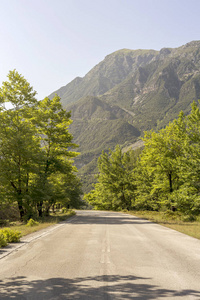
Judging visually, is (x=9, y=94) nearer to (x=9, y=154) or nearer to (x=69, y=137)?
(x=9, y=154)

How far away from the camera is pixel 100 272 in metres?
5.98

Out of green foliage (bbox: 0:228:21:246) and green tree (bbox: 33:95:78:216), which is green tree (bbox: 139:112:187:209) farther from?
green foliage (bbox: 0:228:21:246)

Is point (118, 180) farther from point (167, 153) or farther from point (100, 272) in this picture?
point (100, 272)

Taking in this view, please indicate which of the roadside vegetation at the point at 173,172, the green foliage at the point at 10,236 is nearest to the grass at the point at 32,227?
the green foliage at the point at 10,236

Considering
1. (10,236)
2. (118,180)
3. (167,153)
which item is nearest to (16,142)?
(10,236)

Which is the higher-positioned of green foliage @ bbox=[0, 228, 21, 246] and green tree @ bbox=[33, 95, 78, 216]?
green tree @ bbox=[33, 95, 78, 216]

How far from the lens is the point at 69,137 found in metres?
26.6

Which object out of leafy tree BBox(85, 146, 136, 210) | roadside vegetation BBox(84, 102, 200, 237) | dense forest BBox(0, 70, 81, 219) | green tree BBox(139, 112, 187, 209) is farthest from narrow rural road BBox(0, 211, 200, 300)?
leafy tree BBox(85, 146, 136, 210)

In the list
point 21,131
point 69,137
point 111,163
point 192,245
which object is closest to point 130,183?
point 111,163

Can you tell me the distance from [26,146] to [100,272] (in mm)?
18085

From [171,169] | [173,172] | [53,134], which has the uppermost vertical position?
[53,134]

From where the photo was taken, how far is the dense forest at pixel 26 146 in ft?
70.3

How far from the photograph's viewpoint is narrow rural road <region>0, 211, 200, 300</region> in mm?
4738

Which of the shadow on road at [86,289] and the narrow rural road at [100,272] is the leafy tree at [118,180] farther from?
the shadow on road at [86,289]
